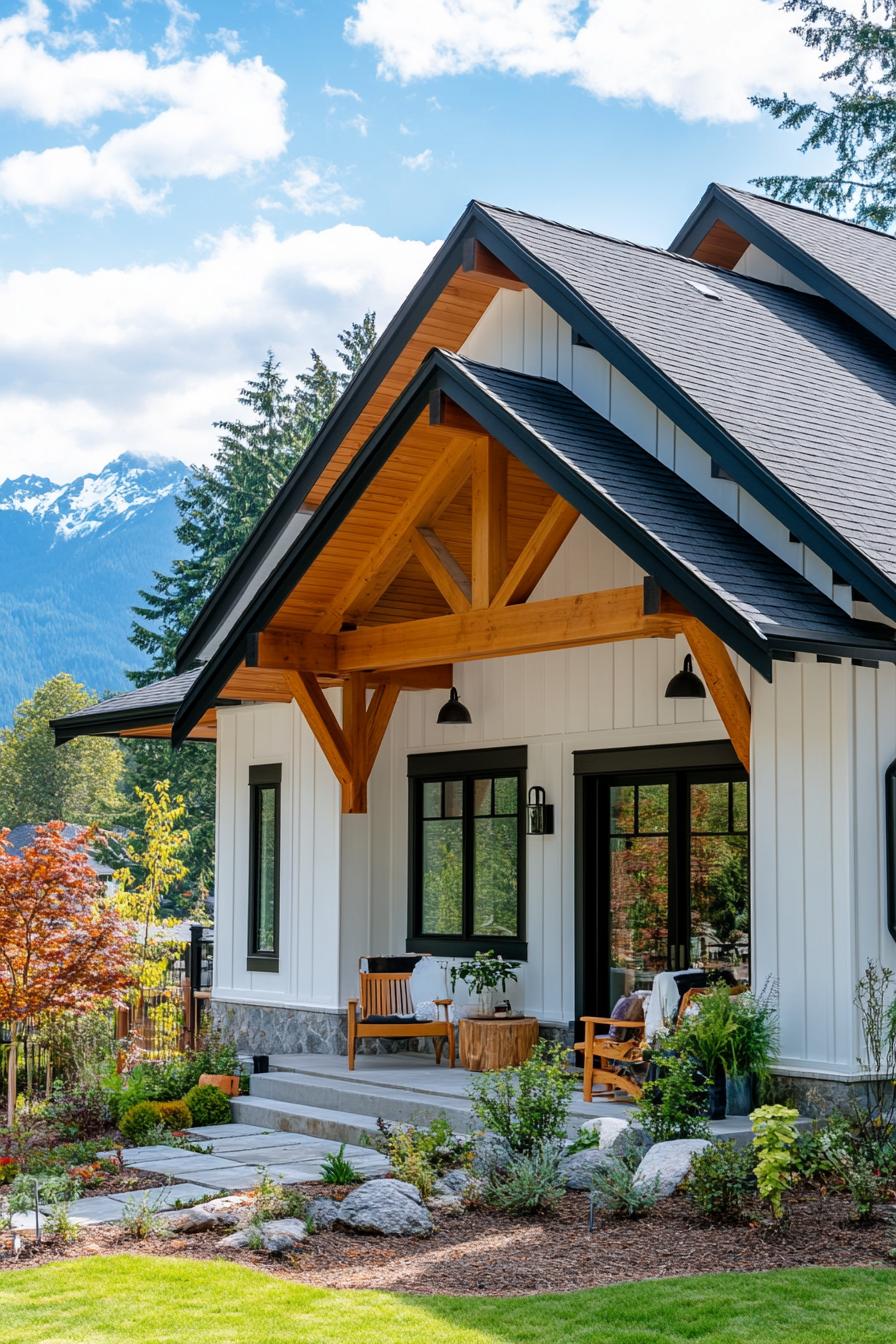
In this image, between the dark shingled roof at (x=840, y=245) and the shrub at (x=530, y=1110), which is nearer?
the shrub at (x=530, y=1110)

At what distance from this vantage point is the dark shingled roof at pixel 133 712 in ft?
48.3

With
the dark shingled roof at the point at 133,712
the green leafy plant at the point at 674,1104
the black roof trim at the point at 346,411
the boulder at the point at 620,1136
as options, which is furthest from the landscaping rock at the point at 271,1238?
the dark shingled roof at the point at 133,712

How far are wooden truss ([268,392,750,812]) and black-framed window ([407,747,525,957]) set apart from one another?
85cm

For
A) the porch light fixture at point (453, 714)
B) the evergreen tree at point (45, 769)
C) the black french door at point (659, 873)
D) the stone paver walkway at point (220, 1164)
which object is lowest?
the stone paver walkway at point (220, 1164)

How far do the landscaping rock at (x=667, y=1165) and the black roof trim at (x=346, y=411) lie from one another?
5.98 meters

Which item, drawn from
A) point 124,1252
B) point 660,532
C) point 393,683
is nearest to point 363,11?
point 393,683

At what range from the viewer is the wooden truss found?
9.57m

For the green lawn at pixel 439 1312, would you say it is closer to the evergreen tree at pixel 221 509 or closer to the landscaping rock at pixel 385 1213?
the landscaping rock at pixel 385 1213

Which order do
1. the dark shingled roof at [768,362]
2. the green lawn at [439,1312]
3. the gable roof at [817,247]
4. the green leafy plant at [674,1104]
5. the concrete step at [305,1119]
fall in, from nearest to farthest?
the green lawn at [439,1312]
the green leafy plant at [674,1104]
the dark shingled roof at [768,362]
the concrete step at [305,1119]
the gable roof at [817,247]

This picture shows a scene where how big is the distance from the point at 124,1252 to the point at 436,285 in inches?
290

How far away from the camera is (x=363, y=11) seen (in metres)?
13.6

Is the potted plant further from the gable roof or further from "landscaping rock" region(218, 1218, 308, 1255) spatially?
the gable roof

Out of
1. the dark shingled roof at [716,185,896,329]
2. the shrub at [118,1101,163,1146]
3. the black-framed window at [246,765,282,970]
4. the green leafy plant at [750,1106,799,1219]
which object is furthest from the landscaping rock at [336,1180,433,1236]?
the dark shingled roof at [716,185,896,329]

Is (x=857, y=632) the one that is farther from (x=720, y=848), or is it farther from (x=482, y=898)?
(x=482, y=898)
